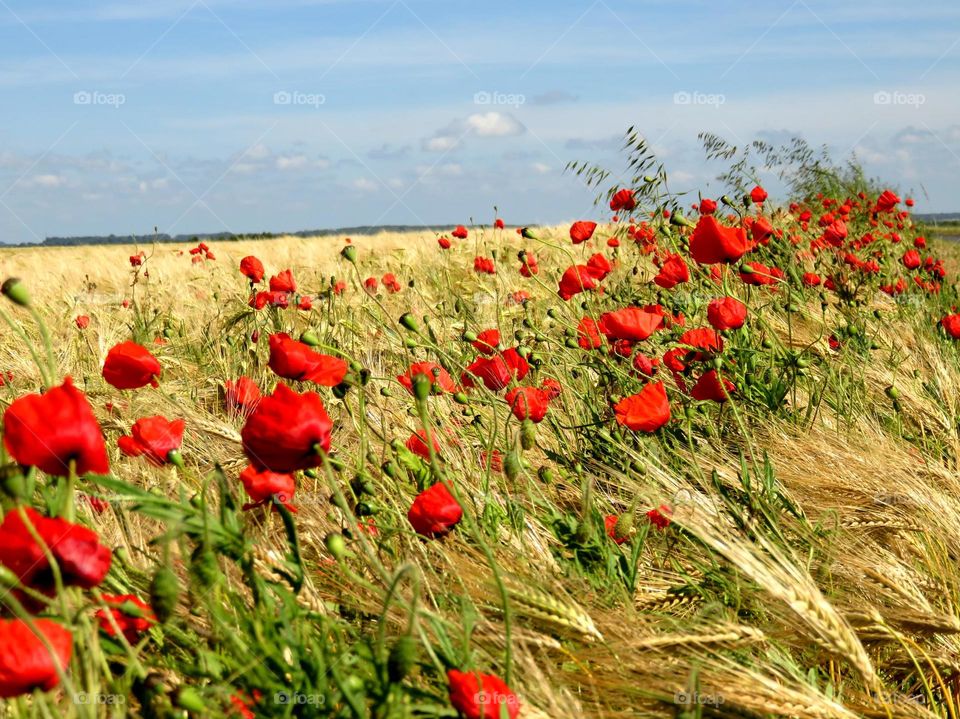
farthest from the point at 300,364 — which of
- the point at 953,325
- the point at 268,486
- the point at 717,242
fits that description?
the point at 953,325

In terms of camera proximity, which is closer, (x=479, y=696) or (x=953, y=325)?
(x=479, y=696)

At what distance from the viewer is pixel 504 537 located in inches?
72.0

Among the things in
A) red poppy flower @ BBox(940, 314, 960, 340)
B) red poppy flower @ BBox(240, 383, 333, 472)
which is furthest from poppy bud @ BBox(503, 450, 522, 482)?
red poppy flower @ BBox(940, 314, 960, 340)

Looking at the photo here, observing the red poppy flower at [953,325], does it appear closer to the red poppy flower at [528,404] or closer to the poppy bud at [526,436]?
the red poppy flower at [528,404]

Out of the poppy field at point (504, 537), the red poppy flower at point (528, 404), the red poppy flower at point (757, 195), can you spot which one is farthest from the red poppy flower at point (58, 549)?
the red poppy flower at point (757, 195)

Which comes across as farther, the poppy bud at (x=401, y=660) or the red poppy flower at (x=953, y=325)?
the red poppy flower at (x=953, y=325)

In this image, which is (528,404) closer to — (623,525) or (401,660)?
(623,525)

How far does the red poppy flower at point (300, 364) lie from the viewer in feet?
5.70

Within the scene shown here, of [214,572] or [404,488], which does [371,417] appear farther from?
[214,572]

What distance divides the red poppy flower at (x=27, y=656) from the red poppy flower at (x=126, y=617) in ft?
0.50

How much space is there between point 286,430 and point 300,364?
0.45m

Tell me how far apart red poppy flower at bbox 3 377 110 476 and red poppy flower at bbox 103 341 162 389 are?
31.5 inches

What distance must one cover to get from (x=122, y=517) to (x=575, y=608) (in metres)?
0.90

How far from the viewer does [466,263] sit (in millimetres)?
8719
